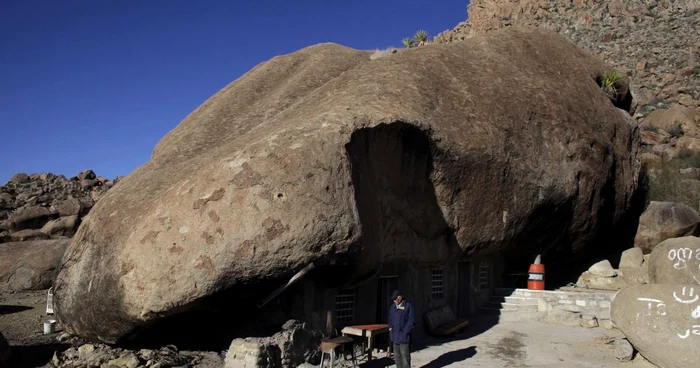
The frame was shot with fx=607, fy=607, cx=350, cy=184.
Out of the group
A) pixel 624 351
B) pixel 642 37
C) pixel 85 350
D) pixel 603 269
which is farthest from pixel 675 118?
pixel 85 350

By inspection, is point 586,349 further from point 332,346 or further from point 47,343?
point 47,343

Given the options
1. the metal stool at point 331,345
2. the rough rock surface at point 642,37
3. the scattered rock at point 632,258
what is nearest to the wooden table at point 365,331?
the metal stool at point 331,345

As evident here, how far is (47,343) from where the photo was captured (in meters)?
11.8

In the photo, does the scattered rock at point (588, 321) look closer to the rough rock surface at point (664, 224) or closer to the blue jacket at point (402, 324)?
the rough rock surface at point (664, 224)

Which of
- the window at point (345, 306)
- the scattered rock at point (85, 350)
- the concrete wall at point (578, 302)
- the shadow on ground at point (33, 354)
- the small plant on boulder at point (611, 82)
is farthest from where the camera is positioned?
the small plant on boulder at point (611, 82)

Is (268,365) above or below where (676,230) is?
below

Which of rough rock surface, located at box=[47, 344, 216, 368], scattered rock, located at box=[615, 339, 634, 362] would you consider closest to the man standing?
rough rock surface, located at box=[47, 344, 216, 368]

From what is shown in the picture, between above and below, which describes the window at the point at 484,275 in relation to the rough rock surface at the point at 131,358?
above

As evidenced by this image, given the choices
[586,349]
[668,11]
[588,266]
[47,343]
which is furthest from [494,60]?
[668,11]

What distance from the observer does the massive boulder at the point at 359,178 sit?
953cm

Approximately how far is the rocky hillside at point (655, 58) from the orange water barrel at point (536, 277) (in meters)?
8.35

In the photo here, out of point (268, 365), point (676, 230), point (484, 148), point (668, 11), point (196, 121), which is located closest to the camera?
point (268, 365)

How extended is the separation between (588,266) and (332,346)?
11.8m

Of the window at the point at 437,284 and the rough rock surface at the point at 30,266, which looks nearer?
the window at the point at 437,284
